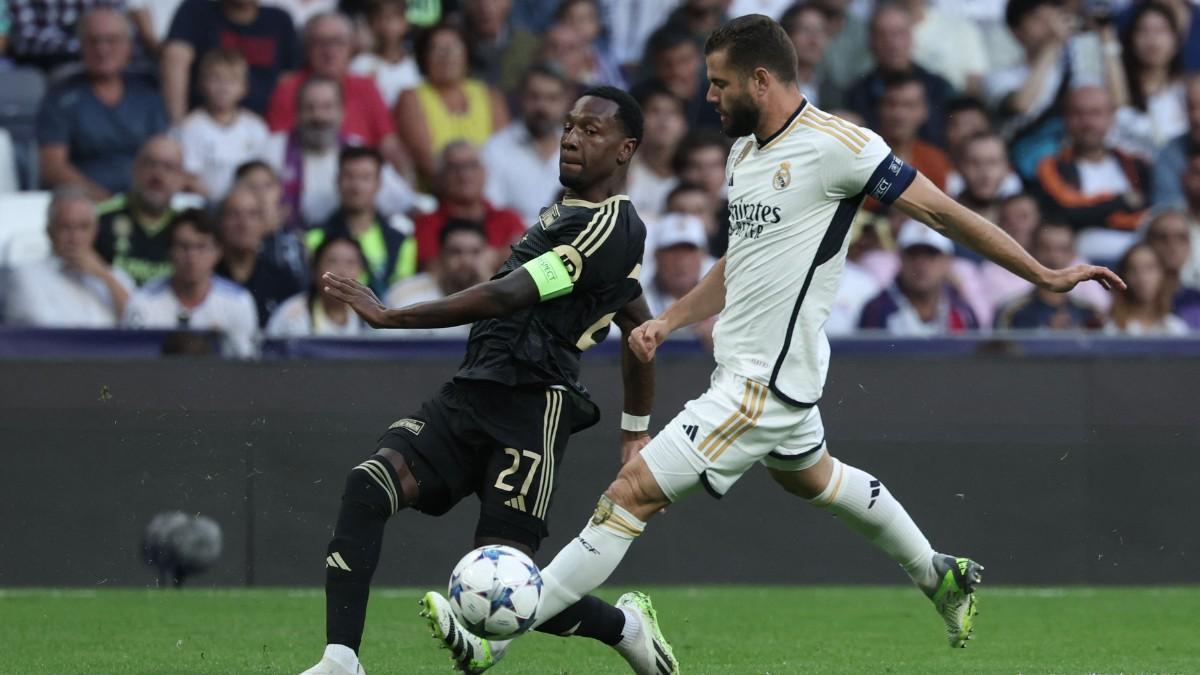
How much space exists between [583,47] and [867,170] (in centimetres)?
802

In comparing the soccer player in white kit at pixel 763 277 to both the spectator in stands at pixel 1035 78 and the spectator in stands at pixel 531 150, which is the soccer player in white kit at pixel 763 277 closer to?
the spectator in stands at pixel 531 150

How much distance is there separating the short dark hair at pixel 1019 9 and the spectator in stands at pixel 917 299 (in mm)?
2804

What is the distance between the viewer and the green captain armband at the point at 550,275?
19.0 ft

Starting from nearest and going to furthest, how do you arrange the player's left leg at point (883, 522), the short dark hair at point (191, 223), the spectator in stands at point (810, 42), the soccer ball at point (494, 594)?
1. the soccer ball at point (494, 594)
2. the player's left leg at point (883, 522)
3. the short dark hair at point (191, 223)
4. the spectator in stands at point (810, 42)

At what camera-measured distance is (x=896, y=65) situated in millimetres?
13664

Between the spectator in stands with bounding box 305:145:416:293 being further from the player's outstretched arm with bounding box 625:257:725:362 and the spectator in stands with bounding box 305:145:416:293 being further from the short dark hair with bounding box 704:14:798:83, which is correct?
the short dark hair with bounding box 704:14:798:83

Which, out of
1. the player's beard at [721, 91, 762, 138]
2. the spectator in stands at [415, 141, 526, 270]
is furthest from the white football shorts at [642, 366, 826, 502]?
A: the spectator in stands at [415, 141, 526, 270]

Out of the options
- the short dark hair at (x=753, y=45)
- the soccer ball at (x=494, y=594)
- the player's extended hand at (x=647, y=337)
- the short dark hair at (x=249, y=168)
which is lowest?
the short dark hair at (x=249, y=168)

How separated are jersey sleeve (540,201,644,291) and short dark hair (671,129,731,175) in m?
6.98

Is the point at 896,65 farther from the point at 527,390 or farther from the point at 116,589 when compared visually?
the point at 527,390

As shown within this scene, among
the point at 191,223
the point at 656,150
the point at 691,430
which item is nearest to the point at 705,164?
the point at 656,150

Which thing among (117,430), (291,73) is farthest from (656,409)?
(291,73)

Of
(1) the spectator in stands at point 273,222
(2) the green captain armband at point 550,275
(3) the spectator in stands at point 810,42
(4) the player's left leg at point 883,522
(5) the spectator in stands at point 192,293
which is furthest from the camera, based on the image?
(3) the spectator in stands at point 810,42

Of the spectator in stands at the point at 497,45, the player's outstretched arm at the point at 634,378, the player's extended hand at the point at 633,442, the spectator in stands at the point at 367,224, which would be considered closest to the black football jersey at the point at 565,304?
the player's outstretched arm at the point at 634,378
